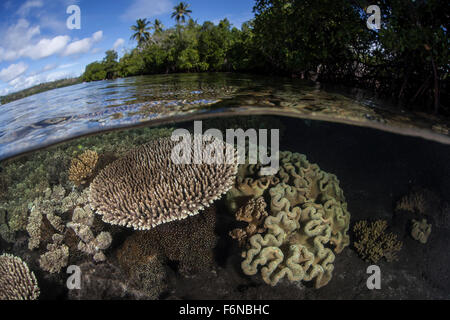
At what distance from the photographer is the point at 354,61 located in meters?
8.38

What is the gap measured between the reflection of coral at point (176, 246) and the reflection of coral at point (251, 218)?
0.62 m

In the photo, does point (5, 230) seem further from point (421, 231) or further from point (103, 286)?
point (421, 231)

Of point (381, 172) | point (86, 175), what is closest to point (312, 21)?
point (381, 172)

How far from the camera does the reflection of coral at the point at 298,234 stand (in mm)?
4152

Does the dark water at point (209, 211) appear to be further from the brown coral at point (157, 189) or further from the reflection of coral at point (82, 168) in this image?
the brown coral at point (157, 189)

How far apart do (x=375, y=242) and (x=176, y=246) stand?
5.41 m

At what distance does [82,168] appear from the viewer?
20.5 feet

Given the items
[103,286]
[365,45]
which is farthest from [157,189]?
[365,45]

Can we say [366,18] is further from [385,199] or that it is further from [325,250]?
[325,250]

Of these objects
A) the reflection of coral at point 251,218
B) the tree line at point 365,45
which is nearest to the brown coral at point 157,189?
the reflection of coral at point 251,218

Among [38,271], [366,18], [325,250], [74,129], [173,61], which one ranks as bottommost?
[38,271]

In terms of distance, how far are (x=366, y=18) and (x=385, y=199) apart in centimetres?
593

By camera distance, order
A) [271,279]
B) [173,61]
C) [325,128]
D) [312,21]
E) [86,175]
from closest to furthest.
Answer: [271,279]
[86,175]
[312,21]
[325,128]
[173,61]

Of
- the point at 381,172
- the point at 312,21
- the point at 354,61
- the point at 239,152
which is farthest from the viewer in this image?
the point at 381,172
